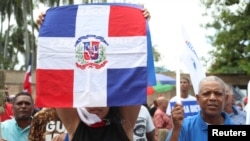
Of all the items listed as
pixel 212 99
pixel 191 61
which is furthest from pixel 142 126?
pixel 212 99

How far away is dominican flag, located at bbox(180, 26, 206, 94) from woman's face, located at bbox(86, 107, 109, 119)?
0.66 metres

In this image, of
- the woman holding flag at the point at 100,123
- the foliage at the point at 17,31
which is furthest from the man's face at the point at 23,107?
the foliage at the point at 17,31

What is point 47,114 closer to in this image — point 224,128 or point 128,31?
point 128,31

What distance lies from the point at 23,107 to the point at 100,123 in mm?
1917

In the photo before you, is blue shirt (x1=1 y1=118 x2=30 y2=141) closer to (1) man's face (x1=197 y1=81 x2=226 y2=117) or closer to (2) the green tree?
(1) man's face (x1=197 y1=81 x2=226 y2=117)

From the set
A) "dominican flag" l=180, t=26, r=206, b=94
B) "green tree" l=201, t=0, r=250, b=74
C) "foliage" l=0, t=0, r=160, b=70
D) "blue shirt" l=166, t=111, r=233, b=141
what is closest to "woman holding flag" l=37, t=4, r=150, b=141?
"blue shirt" l=166, t=111, r=233, b=141

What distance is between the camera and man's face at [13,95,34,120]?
5879 millimetres

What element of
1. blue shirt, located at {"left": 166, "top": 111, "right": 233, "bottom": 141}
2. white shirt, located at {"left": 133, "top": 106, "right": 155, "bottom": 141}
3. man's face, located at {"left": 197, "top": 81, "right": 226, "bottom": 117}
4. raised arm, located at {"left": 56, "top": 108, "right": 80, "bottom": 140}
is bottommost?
white shirt, located at {"left": 133, "top": 106, "right": 155, "bottom": 141}

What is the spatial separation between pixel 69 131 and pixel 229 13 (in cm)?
2045

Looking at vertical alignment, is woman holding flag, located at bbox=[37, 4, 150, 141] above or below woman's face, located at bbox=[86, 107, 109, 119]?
below

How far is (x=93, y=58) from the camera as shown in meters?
4.46

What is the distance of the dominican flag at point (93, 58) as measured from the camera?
4449 mm

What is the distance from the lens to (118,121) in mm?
4207

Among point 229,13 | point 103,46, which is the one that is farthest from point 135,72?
point 229,13
